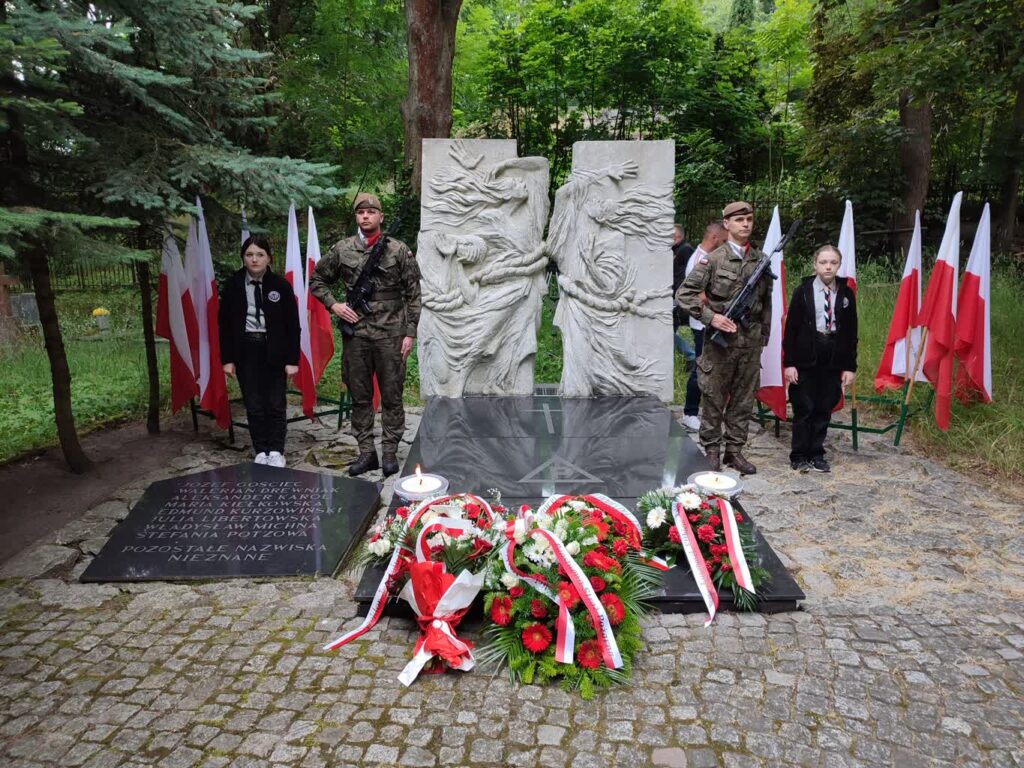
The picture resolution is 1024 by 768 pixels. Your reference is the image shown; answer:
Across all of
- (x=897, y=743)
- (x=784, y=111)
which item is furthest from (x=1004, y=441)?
(x=784, y=111)

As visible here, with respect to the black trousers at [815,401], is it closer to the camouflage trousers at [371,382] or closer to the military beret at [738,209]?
the military beret at [738,209]

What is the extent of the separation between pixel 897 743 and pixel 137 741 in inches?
103

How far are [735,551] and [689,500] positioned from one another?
1.02ft

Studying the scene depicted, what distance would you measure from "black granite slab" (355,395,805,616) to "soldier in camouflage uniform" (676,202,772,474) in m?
0.36

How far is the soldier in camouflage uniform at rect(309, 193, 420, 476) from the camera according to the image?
197 inches

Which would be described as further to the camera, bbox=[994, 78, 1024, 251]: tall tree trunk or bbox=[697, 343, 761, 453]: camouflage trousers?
bbox=[994, 78, 1024, 251]: tall tree trunk

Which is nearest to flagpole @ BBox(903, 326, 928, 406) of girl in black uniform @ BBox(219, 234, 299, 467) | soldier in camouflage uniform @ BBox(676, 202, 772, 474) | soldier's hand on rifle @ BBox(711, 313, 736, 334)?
soldier in camouflage uniform @ BBox(676, 202, 772, 474)

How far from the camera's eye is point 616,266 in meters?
5.89

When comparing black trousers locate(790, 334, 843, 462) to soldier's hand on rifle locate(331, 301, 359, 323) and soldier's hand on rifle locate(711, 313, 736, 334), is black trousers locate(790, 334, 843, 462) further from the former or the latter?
soldier's hand on rifle locate(331, 301, 359, 323)

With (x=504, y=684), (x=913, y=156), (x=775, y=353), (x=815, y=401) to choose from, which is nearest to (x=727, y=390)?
(x=815, y=401)

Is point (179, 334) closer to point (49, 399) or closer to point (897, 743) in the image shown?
point (49, 399)

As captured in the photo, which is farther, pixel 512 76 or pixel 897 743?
pixel 512 76

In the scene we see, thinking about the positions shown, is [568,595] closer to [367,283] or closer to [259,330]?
[367,283]

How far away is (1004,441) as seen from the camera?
5340 millimetres
